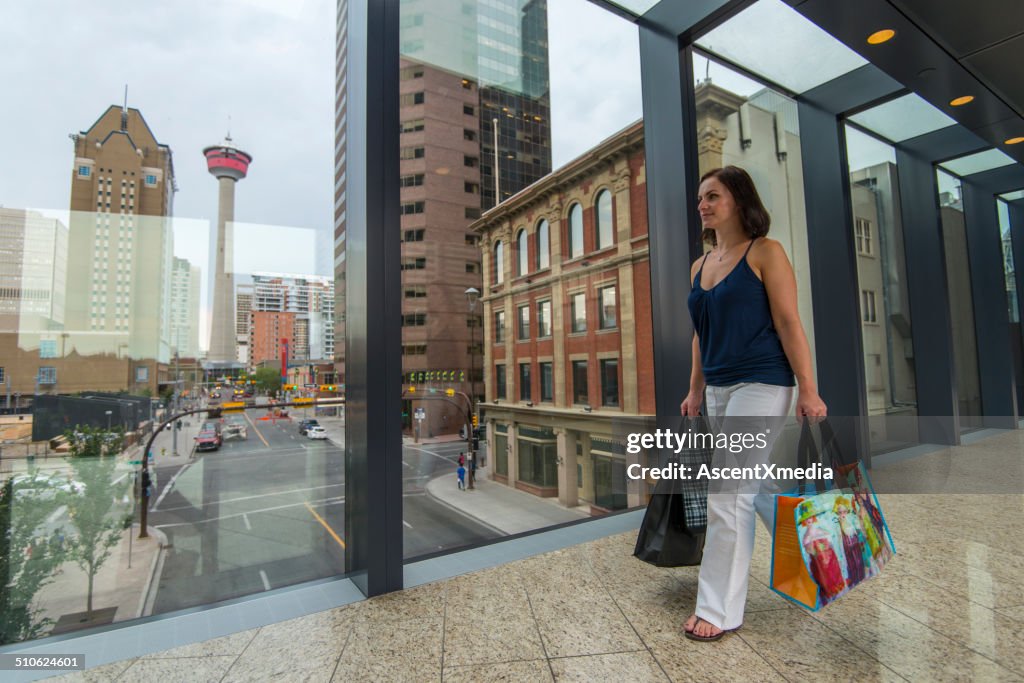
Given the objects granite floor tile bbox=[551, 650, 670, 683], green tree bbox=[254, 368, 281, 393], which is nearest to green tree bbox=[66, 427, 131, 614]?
green tree bbox=[254, 368, 281, 393]

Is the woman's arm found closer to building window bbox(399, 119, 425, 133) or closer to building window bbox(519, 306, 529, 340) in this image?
building window bbox(519, 306, 529, 340)

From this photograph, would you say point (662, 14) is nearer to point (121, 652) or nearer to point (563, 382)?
point (563, 382)

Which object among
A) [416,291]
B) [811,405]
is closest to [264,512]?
[416,291]

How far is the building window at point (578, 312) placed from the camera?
103 inches

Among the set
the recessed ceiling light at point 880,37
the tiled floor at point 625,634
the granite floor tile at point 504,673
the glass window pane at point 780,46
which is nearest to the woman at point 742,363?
the tiled floor at point 625,634

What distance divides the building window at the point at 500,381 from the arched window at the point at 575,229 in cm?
80

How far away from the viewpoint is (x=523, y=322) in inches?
95.3

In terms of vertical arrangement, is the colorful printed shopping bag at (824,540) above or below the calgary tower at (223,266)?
below

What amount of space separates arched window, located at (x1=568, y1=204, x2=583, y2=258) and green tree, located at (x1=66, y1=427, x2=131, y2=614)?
6.89 feet

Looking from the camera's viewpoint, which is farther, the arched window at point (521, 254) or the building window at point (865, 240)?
the building window at point (865, 240)

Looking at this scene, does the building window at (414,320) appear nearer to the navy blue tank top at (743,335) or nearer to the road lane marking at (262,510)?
the road lane marking at (262,510)

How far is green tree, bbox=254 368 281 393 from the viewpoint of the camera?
1741 millimetres

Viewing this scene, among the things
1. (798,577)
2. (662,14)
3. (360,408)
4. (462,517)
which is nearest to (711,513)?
(798,577)

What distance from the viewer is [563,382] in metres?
2.50
